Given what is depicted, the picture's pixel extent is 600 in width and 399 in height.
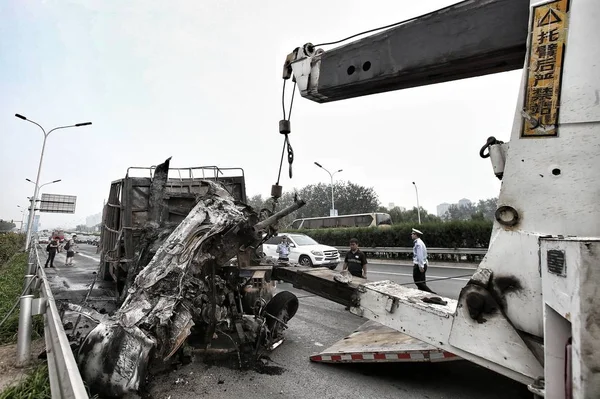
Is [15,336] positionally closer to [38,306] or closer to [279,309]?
[38,306]

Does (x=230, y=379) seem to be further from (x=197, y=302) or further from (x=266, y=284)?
(x=266, y=284)

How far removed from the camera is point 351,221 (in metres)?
27.3

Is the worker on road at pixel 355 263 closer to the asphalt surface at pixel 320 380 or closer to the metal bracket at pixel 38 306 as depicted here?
the asphalt surface at pixel 320 380

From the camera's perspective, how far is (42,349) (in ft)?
13.6

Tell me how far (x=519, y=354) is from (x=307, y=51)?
2.81m

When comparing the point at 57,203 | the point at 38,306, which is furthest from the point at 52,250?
the point at 57,203

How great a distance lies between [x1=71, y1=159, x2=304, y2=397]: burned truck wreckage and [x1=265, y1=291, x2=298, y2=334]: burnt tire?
14 mm

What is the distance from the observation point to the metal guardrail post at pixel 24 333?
143 inches

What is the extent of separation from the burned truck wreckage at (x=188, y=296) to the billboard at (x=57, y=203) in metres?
36.5

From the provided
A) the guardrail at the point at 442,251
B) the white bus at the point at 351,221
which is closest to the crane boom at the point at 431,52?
the guardrail at the point at 442,251

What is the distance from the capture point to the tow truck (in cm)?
136

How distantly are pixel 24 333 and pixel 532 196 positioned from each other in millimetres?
4729

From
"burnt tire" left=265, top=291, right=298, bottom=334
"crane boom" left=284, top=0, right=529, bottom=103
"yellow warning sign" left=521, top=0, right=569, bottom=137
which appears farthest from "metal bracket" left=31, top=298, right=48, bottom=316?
"yellow warning sign" left=521, top=0, right=569, bottom=137

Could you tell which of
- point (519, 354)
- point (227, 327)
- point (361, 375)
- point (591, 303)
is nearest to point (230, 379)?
point (227, 327)
